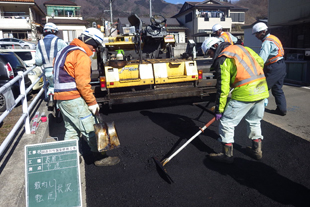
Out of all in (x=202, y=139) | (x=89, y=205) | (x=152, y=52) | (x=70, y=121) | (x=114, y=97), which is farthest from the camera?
(x=152, y=52)

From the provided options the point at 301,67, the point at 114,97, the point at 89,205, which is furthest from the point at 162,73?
the point at 301,67

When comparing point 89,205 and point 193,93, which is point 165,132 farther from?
point 89,205

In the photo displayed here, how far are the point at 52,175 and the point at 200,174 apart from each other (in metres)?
1.88

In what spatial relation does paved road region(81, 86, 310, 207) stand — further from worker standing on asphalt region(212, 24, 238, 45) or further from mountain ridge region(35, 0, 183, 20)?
mountain ridge region(35, 0, 183, 20)

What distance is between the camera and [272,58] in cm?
536

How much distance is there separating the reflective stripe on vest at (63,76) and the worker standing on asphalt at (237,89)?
6.20ft

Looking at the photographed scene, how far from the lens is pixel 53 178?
2.48 metres

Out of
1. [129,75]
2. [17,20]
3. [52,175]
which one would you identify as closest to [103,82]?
[129,75]

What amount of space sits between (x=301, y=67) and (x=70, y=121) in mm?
8628

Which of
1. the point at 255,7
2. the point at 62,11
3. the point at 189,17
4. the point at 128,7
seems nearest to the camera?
the point at 189,17

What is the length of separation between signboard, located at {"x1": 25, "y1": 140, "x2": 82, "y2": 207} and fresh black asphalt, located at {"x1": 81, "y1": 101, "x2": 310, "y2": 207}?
501mm

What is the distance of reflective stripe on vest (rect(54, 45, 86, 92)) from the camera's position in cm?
310

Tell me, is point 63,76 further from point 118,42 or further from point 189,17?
point 189,17

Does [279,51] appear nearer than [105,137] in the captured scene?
No
